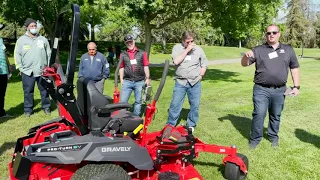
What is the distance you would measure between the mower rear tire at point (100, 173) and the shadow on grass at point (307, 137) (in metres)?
4.00

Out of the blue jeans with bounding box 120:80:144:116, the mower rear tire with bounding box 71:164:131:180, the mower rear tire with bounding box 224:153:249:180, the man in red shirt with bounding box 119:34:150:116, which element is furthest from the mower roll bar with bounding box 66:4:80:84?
the blue jeans with bounding box 120:80:144:116

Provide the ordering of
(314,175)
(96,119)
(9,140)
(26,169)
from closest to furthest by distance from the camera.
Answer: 1. (26,169)
2. (96,119)
3. (314,175)
4. (9,140)

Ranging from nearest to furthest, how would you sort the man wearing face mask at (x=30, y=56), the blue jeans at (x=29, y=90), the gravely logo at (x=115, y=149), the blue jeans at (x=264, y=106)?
the gravely logo at (x=115, y=149)
the blue jeans at (x=264, y=106)
the man wearing face mask at (x=30, y=56)
the blue jeans at (x=29, y=90)

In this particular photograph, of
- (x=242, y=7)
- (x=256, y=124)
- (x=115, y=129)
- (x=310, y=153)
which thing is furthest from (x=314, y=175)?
(x=242, y=7)

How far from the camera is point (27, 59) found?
7059 millimetres

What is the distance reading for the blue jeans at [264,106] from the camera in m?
5.48

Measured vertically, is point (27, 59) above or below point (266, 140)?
above

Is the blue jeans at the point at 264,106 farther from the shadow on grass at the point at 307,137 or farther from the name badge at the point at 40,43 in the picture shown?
the name badge at the point at 40,43

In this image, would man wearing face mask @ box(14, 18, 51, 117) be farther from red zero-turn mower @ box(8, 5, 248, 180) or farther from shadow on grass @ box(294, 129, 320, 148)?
shadow on grass @ box(294, 129, 320, 148)

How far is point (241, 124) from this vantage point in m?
7.24

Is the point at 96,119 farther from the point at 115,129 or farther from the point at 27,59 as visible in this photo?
the point at 27,59

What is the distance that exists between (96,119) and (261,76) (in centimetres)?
297

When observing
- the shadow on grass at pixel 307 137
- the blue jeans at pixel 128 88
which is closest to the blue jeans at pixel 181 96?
the blue jeans at pixel 128 88

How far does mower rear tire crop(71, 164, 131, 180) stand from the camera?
3.30 m
